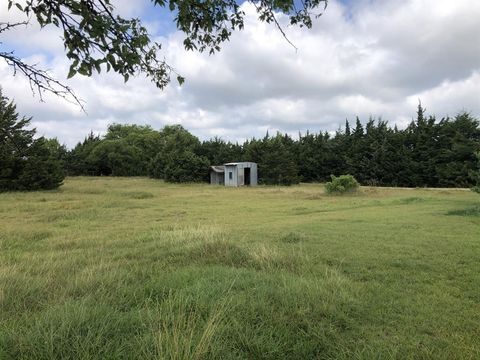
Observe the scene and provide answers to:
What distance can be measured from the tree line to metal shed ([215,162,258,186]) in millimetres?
1415

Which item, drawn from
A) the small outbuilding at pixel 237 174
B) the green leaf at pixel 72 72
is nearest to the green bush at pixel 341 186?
the small outbuilding at pixel 237 174

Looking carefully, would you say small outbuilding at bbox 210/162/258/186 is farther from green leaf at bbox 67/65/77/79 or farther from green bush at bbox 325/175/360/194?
green leaf at bbox 67/65/77/79

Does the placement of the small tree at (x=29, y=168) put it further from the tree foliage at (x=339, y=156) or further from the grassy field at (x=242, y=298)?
the grassy field at (x=242, y=298)

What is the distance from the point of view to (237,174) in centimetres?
3978

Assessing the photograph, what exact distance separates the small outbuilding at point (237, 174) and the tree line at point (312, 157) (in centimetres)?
149

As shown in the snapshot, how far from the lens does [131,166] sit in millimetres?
57312

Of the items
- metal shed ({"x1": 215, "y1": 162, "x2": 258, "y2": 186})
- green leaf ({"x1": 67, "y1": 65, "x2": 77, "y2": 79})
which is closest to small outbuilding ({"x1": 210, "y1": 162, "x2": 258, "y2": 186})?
metal shed ({"x1": 215, "y1": 162, "x2": 258, "y2": 186})

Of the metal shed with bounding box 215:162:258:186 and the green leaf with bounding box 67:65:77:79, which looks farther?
the metal shed with bounding box 215:162:258:186

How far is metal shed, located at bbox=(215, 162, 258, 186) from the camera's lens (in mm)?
39844

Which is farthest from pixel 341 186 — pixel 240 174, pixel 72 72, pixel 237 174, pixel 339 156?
pixel 72 72

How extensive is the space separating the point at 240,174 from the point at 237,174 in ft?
1.59

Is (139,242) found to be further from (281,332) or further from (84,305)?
(281,332)

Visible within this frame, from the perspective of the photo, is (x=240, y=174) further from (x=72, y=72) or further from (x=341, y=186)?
(x=72, y=72)

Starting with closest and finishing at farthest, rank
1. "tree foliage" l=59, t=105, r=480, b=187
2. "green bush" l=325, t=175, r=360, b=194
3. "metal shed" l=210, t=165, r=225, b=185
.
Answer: "green bush" l=325, t=175, r=360, b=194, "tree foliage" l=59, t=105, r=480, b=187, "metal shed" l=210, t=165, r=225, b=185
